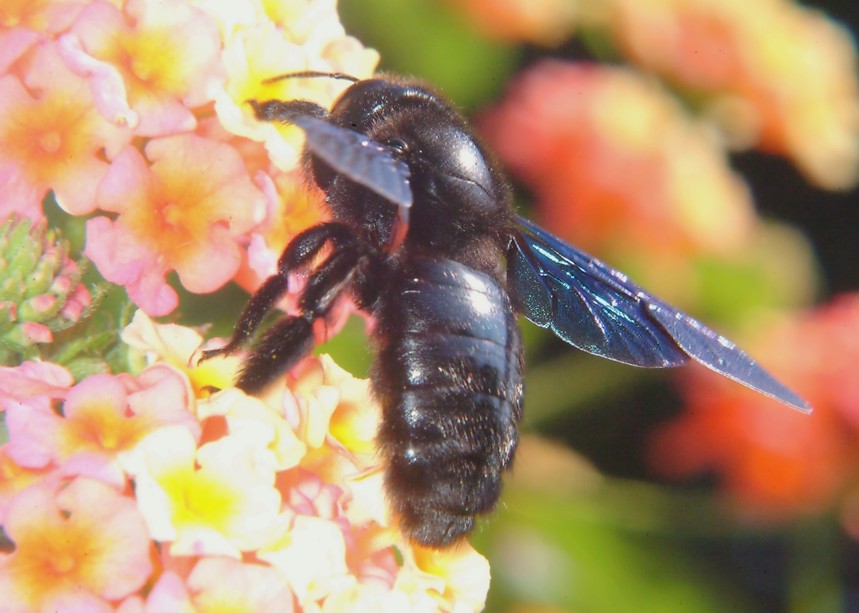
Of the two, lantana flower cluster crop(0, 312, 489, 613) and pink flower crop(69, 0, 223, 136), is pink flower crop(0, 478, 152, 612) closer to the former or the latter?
lantana flower cluster crop(0, 312, 489, 613)

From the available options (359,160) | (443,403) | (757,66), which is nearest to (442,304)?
(443,403)

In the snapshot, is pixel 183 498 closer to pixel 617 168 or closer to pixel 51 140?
pixel 51 140

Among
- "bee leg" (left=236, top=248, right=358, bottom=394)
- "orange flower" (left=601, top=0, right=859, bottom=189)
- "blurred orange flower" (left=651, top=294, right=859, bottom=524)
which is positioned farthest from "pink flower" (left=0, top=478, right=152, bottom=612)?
"orange flower" (left=601, top=0, right=859, bottom=189)

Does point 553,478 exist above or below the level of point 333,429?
below

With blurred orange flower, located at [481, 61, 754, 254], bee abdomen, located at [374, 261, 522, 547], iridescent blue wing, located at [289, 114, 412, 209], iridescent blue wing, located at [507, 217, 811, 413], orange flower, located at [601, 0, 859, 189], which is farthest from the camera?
orange flower, located at [601, 0, 859, 189]

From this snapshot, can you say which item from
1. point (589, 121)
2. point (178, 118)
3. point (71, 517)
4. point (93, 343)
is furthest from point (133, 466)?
point (589, 121)

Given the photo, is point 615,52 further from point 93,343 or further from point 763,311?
point 93,343

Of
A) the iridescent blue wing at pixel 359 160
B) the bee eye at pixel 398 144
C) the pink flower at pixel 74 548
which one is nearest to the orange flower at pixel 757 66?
the bee eye at pixel 398 144
